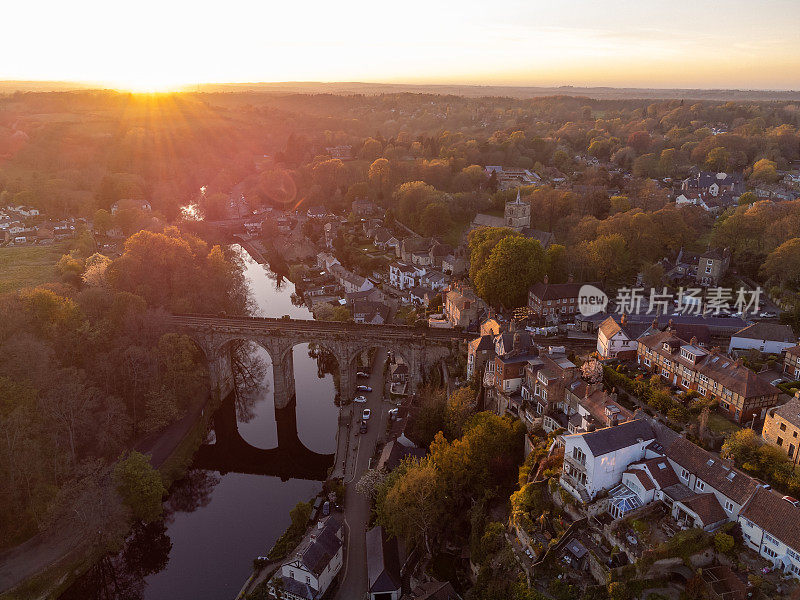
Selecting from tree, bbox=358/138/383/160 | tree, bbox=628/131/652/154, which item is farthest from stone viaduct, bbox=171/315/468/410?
tree, bbox=358/138/383/160

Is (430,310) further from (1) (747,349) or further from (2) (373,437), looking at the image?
(1) (747,349)

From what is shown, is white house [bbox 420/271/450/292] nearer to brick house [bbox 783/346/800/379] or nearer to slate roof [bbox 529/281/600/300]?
slate roof [bbox 529/281/600/300]

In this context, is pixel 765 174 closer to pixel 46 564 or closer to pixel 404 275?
pixel 404 275

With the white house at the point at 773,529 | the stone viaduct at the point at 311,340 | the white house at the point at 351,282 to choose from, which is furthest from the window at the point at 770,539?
the white house at the point at 351,282

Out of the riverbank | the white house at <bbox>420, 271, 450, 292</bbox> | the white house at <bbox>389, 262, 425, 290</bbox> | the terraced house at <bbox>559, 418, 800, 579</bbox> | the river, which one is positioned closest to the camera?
the terraced house at <bbox>559, 418, 800, 579</bbox>

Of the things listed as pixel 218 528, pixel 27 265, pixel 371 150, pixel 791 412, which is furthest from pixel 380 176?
pixel 791 412

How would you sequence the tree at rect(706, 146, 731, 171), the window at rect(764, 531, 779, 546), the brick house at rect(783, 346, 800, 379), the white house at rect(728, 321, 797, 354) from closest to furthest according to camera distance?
the window at rect(764, 531, 779, 546) < the brick house at rect(783, 346, 800, 379) < the white house at rect(728, 321, 797, 354) < the tree at rect(706, 146, 731, 171)
